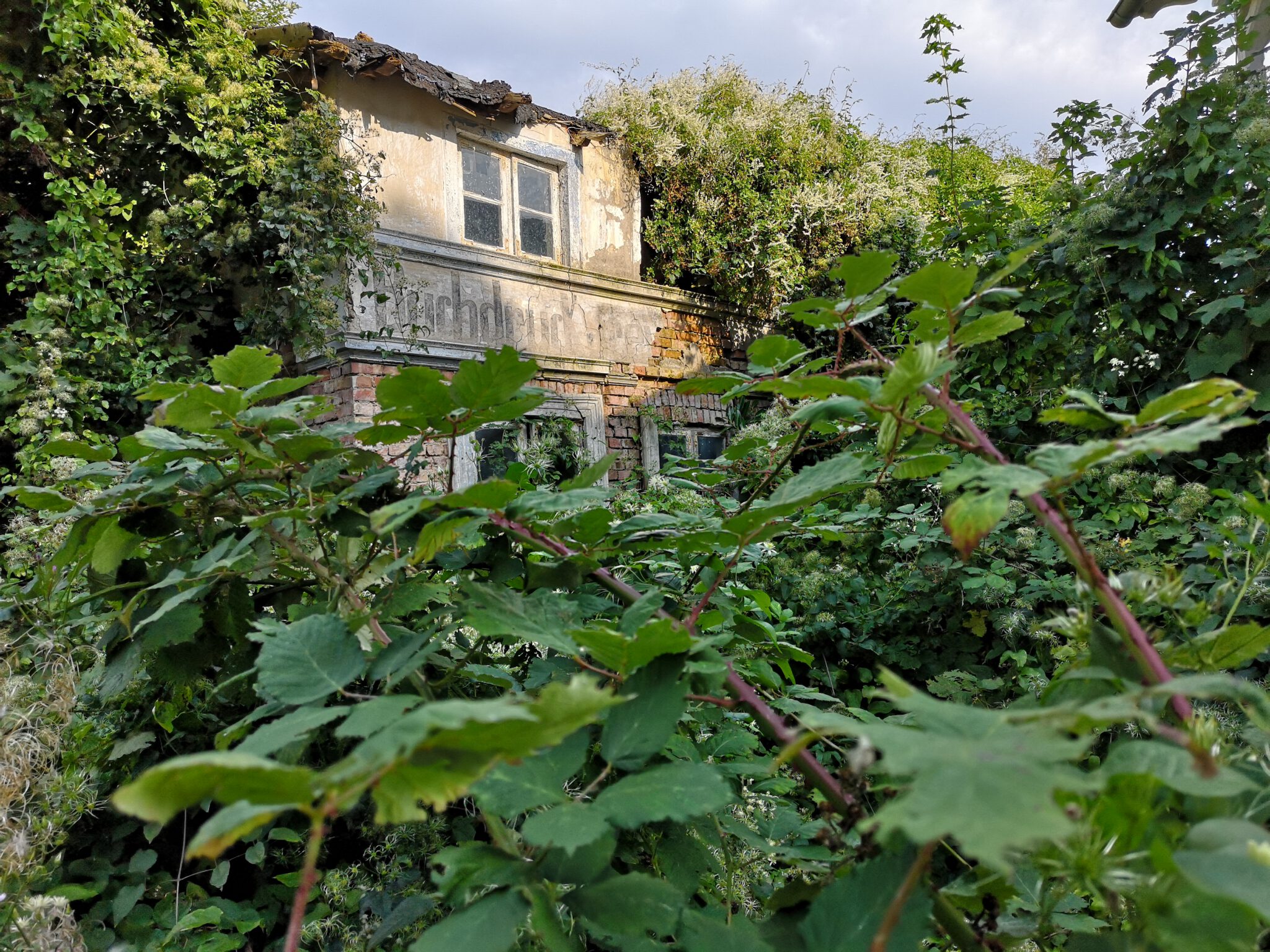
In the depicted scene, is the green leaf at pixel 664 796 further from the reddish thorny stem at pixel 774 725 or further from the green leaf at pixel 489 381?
the green leaf at pixel 489 381

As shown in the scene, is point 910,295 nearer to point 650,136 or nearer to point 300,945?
point 300,945

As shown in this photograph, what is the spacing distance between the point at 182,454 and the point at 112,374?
5742 mm

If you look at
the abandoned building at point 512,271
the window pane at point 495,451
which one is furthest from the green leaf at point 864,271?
the window pane at point 495,451

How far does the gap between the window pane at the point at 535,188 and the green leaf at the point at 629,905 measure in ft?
24.7

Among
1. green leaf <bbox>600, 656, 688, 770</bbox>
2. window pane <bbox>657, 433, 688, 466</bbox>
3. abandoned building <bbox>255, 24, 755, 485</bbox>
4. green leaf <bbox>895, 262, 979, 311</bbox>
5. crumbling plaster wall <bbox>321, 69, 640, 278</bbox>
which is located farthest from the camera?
window pane <bbox>657, 433, 688, 466</bbox>

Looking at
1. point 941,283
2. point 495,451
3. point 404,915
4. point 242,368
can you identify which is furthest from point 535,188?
point 941,283

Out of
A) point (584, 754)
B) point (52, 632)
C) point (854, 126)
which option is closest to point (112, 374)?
point (52, 632)

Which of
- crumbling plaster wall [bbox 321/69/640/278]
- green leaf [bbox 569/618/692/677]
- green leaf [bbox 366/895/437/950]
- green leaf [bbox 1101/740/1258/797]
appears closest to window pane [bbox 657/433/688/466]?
crumbling plaster wall [bbox 321/69/640/278]

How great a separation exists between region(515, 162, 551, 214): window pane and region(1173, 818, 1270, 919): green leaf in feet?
25.1

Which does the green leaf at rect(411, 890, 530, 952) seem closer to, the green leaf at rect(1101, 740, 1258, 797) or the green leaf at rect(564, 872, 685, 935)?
the green leaf at rect(564, 872, 685, 935)

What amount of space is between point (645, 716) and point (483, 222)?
283 inches

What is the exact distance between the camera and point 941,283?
25.2 inches

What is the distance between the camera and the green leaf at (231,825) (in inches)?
12.5

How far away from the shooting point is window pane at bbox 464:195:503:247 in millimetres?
7051
